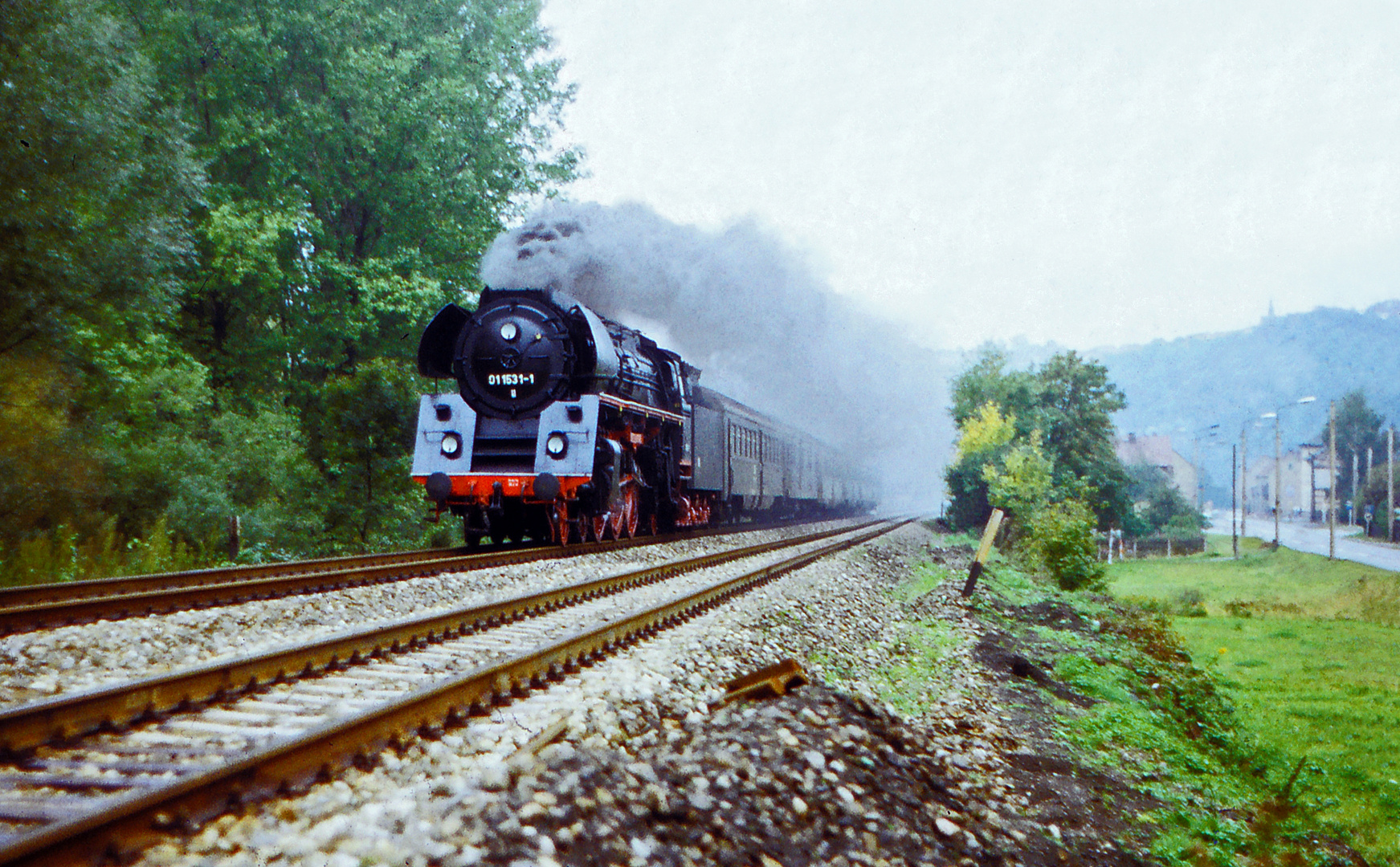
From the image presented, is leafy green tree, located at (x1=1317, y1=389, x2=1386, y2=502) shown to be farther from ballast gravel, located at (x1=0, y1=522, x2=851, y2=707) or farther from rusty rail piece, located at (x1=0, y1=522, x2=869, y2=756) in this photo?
rusty rail piece, located at (x1=0, y1=522, x2=869, y2=756)

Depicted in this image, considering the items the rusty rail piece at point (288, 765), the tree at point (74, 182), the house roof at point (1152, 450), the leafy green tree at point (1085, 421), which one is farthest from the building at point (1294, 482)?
the rusty rail piece at point (288, 765)

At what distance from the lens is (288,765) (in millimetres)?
3420

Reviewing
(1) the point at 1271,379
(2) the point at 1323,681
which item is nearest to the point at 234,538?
(2) the point at 1323,681

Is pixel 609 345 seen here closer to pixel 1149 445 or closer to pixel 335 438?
pixel 335 438

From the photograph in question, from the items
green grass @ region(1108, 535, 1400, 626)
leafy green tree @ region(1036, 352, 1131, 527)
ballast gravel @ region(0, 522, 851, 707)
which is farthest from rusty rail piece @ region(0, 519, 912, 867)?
leafy green tree @ region(1036, 352, 1131, 527)

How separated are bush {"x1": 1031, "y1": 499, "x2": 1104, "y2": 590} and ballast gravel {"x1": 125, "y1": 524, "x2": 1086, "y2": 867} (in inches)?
493

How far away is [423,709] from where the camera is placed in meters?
4.22

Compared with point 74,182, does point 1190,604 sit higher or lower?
lower

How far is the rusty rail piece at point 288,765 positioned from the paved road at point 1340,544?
32776 millimetres

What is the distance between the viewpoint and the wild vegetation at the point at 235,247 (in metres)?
11.9

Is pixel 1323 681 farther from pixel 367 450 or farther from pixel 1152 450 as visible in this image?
pixel 1152 450

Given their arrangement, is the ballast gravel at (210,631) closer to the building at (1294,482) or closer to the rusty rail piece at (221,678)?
the rusty rail piece at (221,678)

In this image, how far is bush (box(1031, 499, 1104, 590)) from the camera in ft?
56.0

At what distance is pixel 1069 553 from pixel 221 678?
16132 mm
